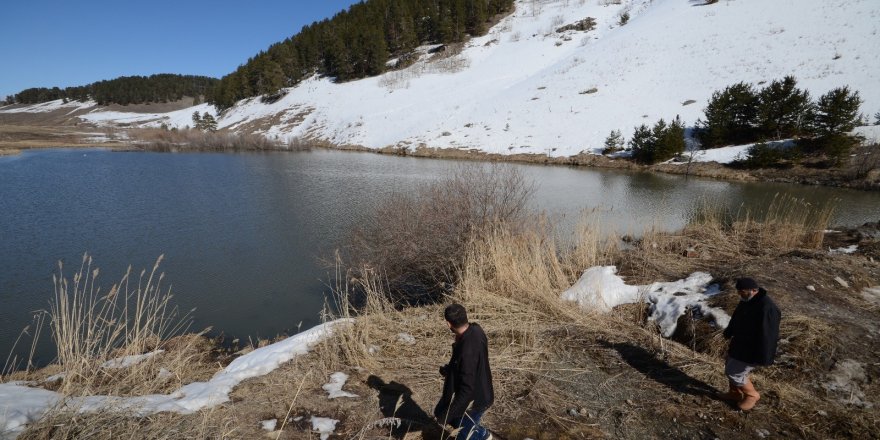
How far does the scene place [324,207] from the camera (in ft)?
54.8

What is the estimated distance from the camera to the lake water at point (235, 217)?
9.36 meters

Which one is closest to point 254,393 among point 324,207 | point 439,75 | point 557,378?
point 557,378

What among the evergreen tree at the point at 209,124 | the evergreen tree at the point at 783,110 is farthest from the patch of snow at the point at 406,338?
the evergreen tree at the point at 209,124

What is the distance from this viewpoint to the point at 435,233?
900 centimetres

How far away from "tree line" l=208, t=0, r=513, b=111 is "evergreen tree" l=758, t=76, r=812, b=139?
173ft

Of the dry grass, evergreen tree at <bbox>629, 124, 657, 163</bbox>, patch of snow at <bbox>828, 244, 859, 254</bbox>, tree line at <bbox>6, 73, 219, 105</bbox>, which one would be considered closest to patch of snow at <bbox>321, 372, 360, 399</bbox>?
the dry grass

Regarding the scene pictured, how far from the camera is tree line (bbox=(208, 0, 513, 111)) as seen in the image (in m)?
67.6

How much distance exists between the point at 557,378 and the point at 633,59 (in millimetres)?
50812

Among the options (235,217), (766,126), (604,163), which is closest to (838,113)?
(766,126)

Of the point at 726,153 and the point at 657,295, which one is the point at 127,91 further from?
the point at 657,295

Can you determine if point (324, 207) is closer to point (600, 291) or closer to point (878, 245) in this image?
point (600, 291)

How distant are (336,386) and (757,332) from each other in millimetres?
4114

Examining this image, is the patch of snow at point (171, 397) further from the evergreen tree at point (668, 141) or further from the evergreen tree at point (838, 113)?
the evergreen tree at point (838, 113)

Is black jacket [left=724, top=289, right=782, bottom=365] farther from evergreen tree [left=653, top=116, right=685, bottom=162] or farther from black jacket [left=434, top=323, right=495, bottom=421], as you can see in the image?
evergreen tree [left=653, top=116, right=685, bottom=162]
